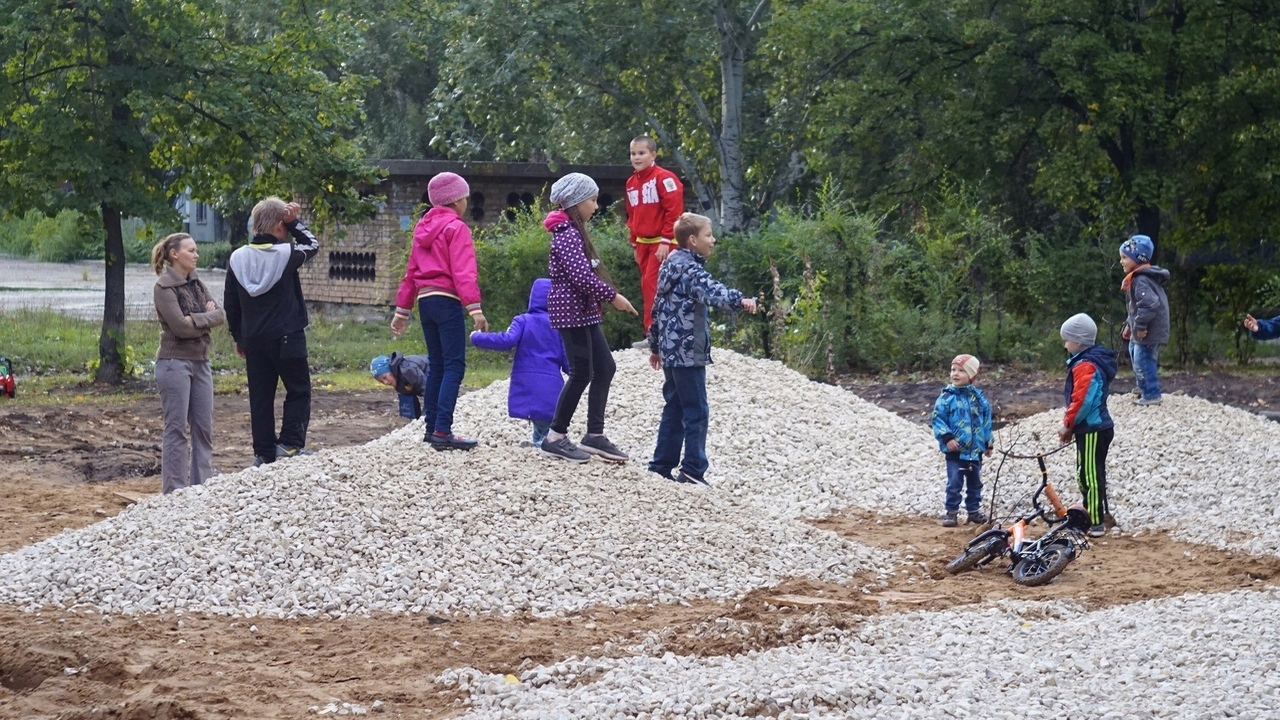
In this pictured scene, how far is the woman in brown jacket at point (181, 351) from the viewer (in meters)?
8.88

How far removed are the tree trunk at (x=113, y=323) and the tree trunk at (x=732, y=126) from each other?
10456mm

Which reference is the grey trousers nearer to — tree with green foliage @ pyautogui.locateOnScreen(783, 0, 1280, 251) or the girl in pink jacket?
the girl in pink jacket

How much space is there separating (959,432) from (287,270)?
4396mm

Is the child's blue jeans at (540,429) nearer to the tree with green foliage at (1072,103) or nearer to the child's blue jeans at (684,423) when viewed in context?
the child's blue jeans at (684,423)

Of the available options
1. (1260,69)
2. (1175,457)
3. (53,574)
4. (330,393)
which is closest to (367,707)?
(53,574)

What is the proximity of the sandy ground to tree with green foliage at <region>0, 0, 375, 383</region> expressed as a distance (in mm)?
7189

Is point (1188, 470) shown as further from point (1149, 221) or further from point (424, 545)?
point (1149, 221)

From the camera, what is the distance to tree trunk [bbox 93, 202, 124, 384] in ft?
56.7

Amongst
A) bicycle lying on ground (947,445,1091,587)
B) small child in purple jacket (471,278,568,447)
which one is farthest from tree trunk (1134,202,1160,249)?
small child in purple jacket (471,278,568,447)

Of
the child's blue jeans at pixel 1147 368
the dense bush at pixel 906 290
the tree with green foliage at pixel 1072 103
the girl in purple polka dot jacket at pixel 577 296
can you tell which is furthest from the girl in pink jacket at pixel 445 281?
the tree with green foliage at pixel 1072 103

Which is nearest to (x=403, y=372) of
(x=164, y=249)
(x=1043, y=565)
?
(x=164, y=249)

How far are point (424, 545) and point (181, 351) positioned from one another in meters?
2.58

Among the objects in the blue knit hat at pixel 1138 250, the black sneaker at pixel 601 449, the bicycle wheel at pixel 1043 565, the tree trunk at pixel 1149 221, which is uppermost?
the tree trunk at pixel 1149 221

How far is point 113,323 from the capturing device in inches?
690
